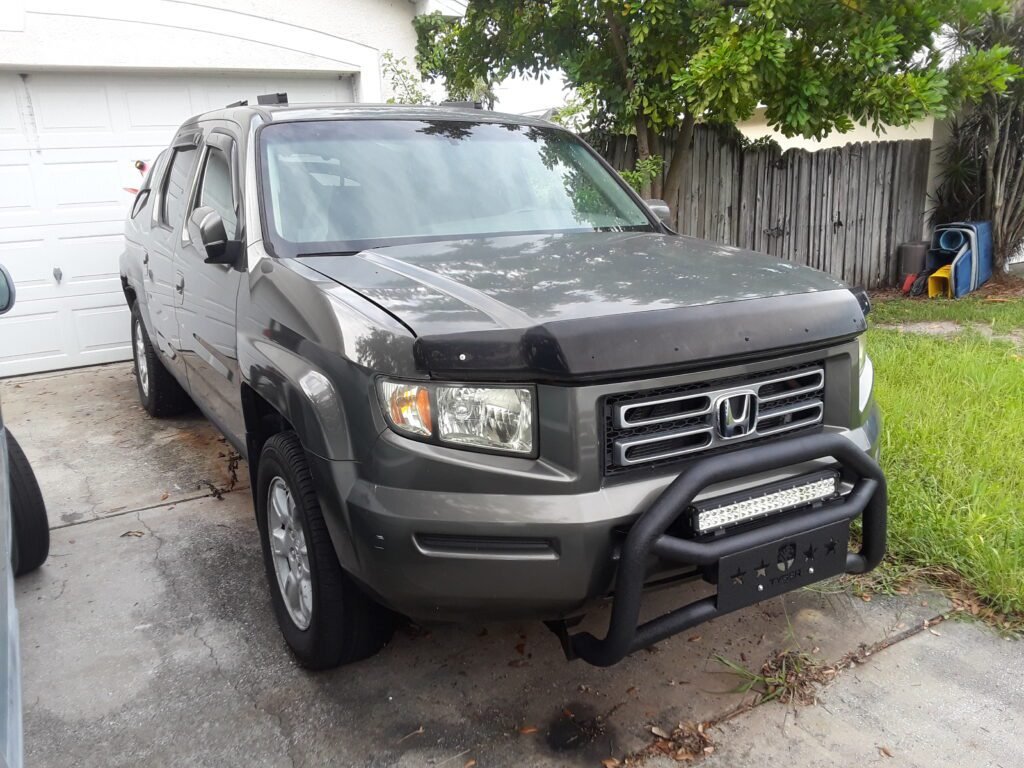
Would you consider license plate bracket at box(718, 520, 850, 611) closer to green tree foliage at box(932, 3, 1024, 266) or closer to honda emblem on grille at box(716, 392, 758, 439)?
honda emblem on grille at box(716, 392, 758, 439)

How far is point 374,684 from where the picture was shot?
2840mm

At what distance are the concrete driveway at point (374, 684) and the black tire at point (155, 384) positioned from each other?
1999 millimetres

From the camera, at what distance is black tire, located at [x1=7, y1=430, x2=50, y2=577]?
351 centimetres

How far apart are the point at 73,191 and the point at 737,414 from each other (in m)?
7.02

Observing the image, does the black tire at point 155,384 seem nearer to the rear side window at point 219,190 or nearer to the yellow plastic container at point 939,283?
the rear side window at point 219,190

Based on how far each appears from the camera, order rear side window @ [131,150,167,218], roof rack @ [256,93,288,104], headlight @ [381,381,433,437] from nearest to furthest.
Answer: headlight @ [381,381,433,437], roof rack @ [256,93,288,104], rear side window @ [131,150,167,218]

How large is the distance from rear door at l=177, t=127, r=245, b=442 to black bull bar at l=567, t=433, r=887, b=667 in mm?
1812

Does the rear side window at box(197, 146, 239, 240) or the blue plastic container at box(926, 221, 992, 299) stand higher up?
the rear side window at box(197, 146, 239, 240)

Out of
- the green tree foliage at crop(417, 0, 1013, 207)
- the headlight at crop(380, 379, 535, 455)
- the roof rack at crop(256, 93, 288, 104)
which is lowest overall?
the headlight at crop(380, 379, 535, 455)

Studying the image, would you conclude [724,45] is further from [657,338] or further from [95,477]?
[95,477]

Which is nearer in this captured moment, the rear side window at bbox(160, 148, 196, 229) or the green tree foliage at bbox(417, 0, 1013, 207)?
the rear side window at bbox(160, 148, 196, 229)

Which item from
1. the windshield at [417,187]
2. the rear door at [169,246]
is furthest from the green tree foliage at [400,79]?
the windshield at [417,187]

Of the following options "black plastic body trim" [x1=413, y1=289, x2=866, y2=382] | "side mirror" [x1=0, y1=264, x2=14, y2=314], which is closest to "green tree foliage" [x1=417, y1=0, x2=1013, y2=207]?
"black plastic body trim" [x1=413, y1=289, x2=866, y2=382]

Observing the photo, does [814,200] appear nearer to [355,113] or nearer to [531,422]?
[355,113]
